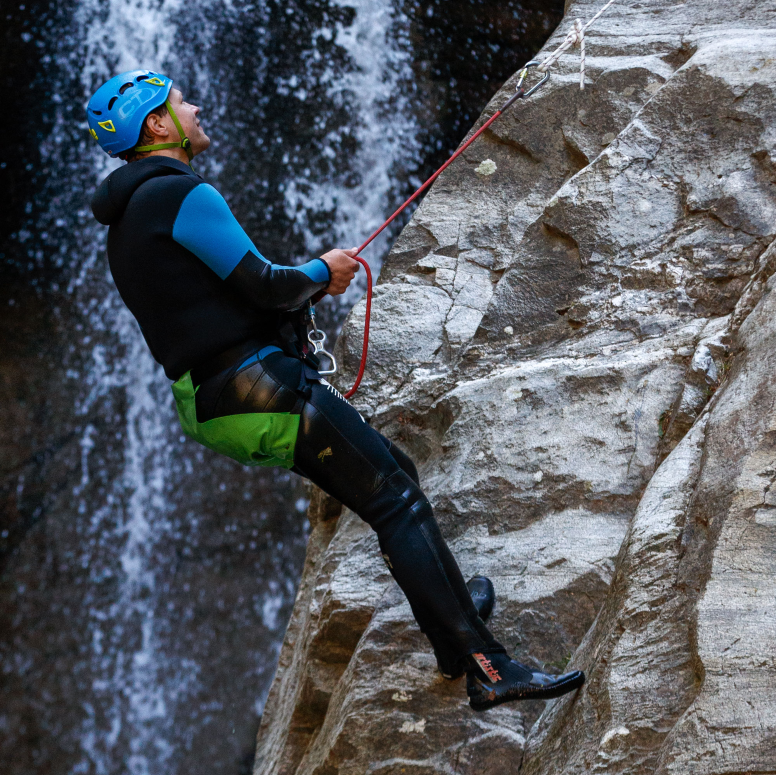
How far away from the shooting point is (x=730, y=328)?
2744 mm

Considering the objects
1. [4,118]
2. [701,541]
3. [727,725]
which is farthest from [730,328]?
[4,118]

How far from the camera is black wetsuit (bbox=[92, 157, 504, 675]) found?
2.31 m

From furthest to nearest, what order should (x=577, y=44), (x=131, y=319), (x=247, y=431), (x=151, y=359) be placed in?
(x=131, y=319) → (x=151, y=359) → (x=577, y=44) → (x=247, y=431)

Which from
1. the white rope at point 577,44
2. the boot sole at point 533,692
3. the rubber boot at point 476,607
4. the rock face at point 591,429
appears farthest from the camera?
the white rope at point 577,44

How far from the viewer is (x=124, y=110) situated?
2.45 metres

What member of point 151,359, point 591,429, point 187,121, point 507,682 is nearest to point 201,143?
point 187,121

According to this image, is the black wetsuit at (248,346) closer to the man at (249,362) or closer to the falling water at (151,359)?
the man at (249,362)

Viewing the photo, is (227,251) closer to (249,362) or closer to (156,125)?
(249,362)

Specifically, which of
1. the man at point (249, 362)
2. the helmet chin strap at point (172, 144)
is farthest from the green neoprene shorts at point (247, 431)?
the helmet chin strap at point (172, 144)

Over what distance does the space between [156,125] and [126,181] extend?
0.24 metres

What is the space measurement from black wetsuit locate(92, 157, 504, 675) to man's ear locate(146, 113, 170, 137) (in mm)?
145

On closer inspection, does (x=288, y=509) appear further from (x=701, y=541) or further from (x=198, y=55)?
(x=701, y=541)

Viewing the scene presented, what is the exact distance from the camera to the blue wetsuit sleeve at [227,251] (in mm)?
2297

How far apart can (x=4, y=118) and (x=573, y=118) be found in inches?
254
